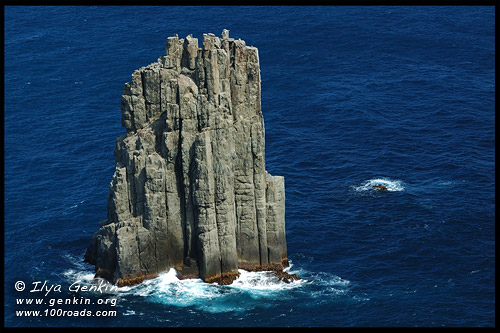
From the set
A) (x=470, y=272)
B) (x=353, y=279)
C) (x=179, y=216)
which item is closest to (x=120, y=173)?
(x=179, y=216)

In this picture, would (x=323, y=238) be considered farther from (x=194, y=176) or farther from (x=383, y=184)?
(x=194, y=176)

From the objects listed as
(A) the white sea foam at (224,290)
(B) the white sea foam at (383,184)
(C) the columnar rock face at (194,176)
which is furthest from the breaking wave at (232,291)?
(B) the white sea foam at (383,184)

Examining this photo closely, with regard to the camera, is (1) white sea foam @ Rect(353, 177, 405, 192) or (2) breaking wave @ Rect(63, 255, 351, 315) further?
(1) white sea foam @ Rect(353, 177, 405, 192)

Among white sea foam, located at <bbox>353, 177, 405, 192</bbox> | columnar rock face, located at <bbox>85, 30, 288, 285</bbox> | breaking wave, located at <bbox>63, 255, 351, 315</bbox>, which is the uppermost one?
columnar rock face, located at <bbox>85, 30, 288, 285</bbox>

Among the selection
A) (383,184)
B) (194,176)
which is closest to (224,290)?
(194,176)

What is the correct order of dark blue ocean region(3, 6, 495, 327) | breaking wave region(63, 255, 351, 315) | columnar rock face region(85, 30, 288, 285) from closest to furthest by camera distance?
dark blue ocean region(3, 6, 495, 327) → breaking wave region(63, 255, 351, 315) → columnar rock face region(85, 30, 288, 285)

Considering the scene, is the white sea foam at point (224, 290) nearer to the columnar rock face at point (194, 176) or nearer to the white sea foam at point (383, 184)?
the columnar rock face at point (194, 176)

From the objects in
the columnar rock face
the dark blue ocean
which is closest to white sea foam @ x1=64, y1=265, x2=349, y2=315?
the dark blue ocean

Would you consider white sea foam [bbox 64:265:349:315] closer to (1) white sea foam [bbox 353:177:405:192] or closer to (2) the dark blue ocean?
(2) the dark blue ocean
